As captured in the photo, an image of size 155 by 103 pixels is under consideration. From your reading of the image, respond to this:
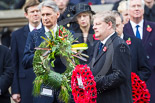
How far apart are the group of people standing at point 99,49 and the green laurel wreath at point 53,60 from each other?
200 millimetres

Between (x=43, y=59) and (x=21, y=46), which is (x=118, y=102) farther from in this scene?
(x=21, y=46)

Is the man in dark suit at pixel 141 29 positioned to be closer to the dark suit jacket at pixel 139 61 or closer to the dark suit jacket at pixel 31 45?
the dark suit jacket at pixel 139 61

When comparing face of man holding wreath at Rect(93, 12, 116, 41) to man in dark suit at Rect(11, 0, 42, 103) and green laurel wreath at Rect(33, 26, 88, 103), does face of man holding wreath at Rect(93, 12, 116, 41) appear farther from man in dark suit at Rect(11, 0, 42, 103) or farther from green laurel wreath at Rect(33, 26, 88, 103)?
man in dark suit at Rect(11, 0, 42, 103)

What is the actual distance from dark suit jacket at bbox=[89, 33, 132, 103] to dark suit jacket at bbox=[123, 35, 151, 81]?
1451 mm

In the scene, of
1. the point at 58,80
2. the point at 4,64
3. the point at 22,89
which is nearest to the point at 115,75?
the point at 58,80

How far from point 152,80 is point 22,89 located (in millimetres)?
2332

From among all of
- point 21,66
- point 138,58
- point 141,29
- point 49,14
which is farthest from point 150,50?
point 21,66

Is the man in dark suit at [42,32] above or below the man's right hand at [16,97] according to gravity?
above

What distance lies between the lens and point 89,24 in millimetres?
7602

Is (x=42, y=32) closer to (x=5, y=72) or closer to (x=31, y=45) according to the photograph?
(x=31, y=45)

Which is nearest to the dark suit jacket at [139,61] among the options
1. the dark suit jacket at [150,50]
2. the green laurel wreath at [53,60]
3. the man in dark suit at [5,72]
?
the dark suit jacket at [150,50]

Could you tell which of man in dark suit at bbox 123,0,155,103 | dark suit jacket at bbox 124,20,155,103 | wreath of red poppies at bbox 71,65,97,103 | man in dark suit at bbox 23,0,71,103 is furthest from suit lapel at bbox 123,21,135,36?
wreath of red poppies at bbox 71,65,97,103

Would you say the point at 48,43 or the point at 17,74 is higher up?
the point at 48,43

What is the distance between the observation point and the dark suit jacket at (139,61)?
6828mm
